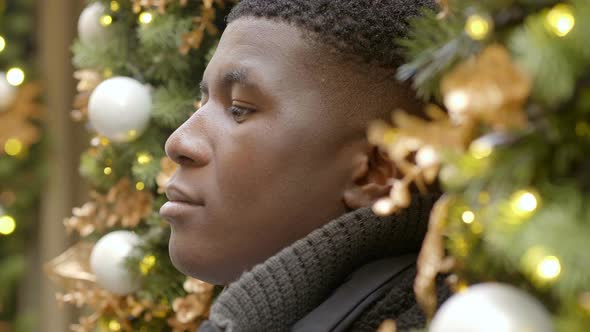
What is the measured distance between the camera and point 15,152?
2.00 m

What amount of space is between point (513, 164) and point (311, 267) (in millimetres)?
392

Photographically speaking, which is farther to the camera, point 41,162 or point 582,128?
point 41,162

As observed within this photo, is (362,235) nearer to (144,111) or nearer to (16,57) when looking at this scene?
(144,111)

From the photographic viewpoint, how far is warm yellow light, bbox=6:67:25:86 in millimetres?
1756

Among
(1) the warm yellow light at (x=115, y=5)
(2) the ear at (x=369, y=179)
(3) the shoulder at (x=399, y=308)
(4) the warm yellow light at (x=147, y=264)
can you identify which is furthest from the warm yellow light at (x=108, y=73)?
(3) the shoulder at (x=399, y=308)

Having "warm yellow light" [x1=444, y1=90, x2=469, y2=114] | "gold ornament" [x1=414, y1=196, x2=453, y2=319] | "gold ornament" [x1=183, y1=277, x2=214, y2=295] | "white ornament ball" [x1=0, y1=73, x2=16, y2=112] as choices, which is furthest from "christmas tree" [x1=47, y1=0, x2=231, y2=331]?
"warm yellow light" [x1=444, y1=90, x2=469, y2=114]

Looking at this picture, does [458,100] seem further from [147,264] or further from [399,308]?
[147,264]

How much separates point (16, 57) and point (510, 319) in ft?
5.46

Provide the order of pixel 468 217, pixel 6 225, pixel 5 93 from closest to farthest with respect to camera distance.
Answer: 1. pixel 468 217
2. pixel 5 93
3. pixel 6 225

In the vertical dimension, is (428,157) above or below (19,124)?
below

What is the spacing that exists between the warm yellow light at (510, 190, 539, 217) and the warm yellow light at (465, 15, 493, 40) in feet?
0.44

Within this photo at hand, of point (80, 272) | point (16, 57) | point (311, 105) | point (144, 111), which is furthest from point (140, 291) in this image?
point (16, 57)

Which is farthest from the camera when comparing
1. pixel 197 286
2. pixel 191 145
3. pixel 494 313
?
pixel 197 286

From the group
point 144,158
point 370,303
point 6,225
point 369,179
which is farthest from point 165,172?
point 6,225
